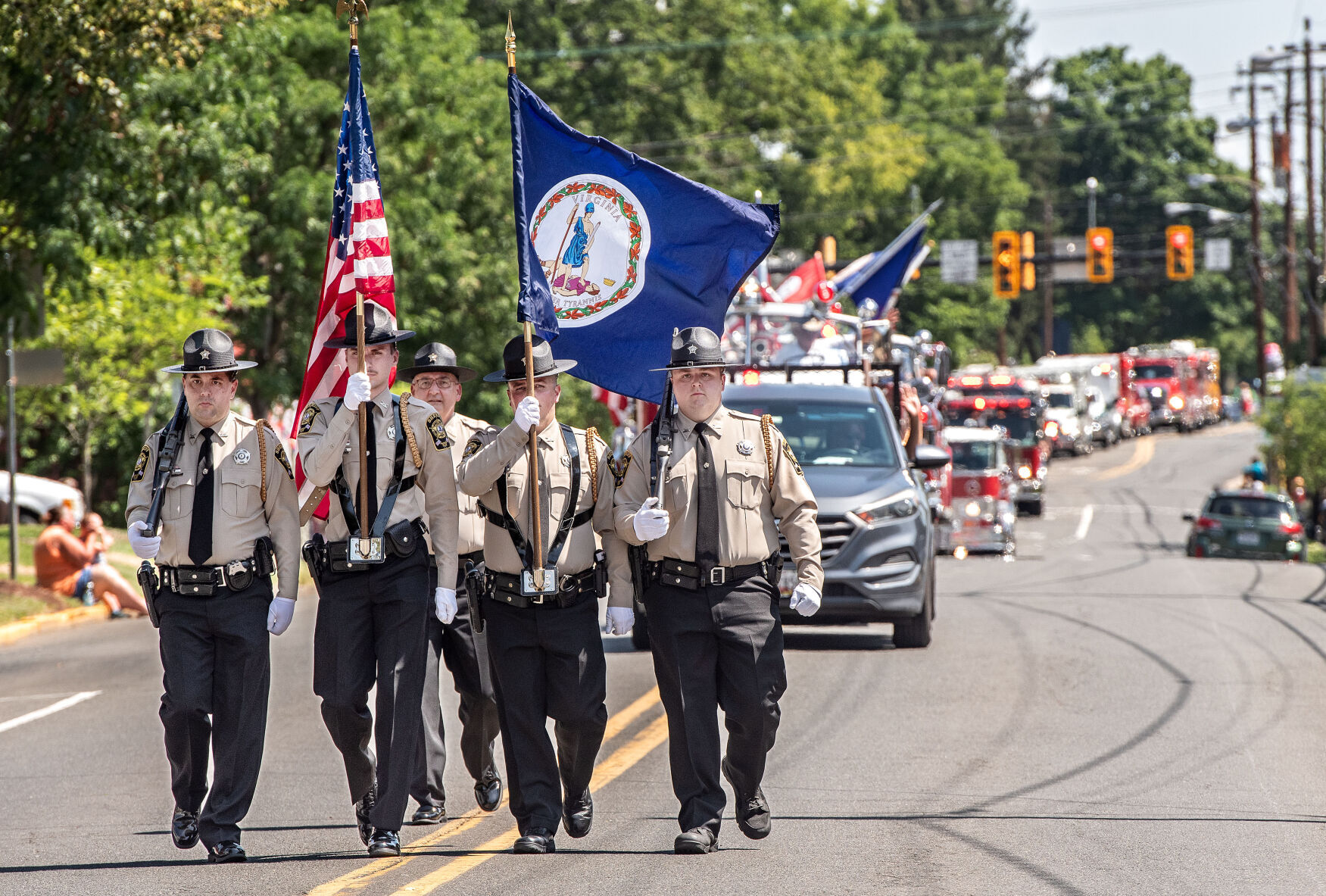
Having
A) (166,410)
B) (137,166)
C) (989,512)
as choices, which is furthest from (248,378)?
(137,166)

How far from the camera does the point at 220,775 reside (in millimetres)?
7258

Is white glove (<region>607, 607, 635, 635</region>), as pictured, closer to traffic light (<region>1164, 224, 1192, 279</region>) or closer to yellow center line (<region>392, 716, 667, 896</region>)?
yellow center line (<region>392, 716, 667, 896</region>)

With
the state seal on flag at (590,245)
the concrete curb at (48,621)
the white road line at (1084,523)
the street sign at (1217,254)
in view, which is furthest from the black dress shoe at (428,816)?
the street sign at (1217,254)

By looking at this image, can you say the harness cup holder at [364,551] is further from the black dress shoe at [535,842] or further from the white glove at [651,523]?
the black dress shoe at [535,842]

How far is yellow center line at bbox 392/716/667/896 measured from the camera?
22.0 feet

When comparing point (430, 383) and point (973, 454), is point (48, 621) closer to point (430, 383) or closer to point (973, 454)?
point (430, 383)

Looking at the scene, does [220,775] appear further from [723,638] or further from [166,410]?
[166,410]

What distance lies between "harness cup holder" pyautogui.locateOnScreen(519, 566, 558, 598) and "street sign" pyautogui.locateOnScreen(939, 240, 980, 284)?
51.3 m

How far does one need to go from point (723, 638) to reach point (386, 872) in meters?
1.57

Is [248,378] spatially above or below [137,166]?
below

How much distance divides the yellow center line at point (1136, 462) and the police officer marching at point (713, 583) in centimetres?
4941

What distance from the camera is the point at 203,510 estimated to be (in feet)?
23.8

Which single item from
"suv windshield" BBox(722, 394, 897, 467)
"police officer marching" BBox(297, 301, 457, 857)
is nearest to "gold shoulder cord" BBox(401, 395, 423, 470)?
"police officer marching" BBox(297, 301, 457, 857)

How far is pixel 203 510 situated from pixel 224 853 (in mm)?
1310
